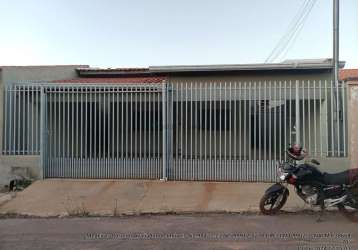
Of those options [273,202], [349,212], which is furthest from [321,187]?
[273,202]

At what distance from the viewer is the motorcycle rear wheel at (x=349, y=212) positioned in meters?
7.08

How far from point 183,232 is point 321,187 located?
8.02ft

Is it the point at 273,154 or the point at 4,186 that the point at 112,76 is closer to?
the point at 4,186

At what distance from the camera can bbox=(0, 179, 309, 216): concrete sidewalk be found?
8172mm

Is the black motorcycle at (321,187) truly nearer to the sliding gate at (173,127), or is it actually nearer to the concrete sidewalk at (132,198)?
the concrete sidewalk at (132,198)

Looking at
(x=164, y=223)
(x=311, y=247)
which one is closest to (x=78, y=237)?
(x=164, y=223)

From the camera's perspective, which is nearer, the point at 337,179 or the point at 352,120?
the point at 337,179

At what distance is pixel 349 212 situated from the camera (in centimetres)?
714

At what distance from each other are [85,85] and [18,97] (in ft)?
5.65

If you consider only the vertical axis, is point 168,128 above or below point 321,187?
above

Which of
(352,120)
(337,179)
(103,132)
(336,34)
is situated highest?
(336,34)

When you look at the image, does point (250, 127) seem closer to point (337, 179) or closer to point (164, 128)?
point (164, 128)

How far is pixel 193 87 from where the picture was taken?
35.1 ft

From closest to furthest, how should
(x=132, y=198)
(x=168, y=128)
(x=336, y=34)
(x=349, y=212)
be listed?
(x=349, y=212), (x=132, y=198), (x=168, y=128), (x=336, y=34)
